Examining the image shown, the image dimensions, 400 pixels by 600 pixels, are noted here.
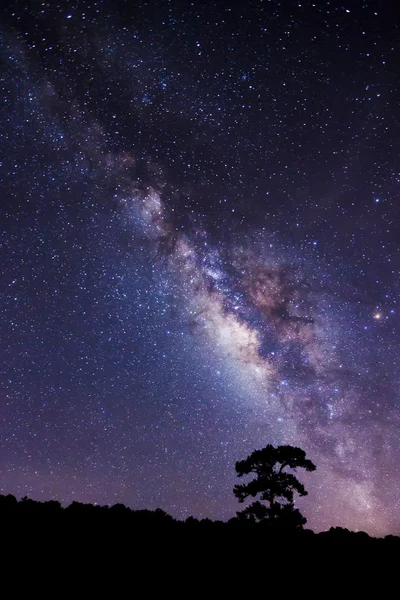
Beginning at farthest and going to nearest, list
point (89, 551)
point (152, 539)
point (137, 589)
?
point (152, 539)
point (89, 551)
point (137, 589)

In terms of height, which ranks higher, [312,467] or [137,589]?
[312,467]

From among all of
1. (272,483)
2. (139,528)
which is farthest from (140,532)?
(272,483)

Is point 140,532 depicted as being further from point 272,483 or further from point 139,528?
point 272,483

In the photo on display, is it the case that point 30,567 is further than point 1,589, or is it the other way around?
point 30,567

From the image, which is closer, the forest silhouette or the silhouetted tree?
the forest silhouette

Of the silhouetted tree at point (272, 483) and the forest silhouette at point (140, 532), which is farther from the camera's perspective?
the silhouetted tree at point (272, 483)

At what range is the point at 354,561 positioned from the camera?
9398 millimetres

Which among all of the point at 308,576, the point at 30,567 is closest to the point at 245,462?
the point at 308,576

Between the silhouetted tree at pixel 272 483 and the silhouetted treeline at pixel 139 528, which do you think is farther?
the silhouetted tree at pixel 272 483

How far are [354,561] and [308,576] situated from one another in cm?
189

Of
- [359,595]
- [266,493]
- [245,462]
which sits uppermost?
[245,462]

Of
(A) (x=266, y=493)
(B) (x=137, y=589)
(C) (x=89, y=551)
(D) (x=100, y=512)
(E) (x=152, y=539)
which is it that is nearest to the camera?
(B) (x=137, y=589)

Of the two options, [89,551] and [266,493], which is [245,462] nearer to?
[266,493]

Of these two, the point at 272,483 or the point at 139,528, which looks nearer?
the point at 139,528
